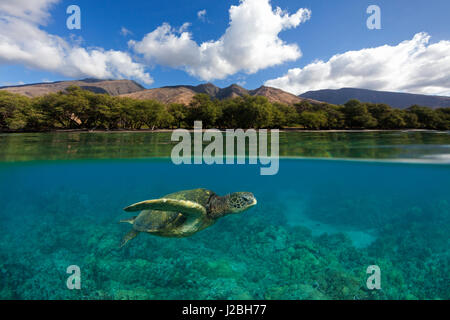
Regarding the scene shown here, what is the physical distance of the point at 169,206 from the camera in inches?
166

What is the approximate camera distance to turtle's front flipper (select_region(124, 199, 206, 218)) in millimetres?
3770

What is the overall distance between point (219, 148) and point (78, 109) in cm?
2824

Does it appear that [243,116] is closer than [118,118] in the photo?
No

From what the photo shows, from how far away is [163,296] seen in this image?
18.0 feet

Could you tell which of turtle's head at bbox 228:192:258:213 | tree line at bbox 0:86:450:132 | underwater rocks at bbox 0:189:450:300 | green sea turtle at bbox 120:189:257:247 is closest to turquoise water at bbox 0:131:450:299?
underwater rocks at bbox 0:189:450:300

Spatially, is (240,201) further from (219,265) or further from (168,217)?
(219,265)

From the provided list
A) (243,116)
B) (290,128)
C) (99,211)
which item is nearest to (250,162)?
(99,211)

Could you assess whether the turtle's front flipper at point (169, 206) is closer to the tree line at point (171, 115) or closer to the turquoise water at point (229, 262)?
the turquoise water at point (229, 262)

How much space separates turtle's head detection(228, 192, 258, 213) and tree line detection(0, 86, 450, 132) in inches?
1325

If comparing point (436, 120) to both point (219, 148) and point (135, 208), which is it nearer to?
point (219, 148)

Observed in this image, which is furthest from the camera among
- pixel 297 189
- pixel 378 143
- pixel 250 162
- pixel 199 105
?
pixel 199 105

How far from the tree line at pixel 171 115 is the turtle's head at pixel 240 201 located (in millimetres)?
33653

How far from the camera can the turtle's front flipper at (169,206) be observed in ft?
12.4

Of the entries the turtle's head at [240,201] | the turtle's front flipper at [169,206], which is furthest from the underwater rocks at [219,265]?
the turtle's front flipper at [169,206]
